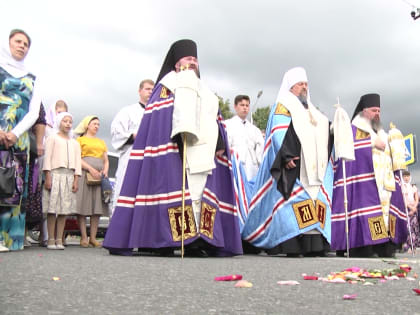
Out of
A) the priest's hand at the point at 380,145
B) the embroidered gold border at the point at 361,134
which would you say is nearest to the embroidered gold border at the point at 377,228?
the priest's hand at the point at 380,145

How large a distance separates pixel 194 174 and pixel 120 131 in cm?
179

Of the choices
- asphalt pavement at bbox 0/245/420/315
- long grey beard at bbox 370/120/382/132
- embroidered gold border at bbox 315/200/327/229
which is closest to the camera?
asphalt pavement at bbox 0/245/420/315

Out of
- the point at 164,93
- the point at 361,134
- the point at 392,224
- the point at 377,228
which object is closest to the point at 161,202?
the point at 164,93

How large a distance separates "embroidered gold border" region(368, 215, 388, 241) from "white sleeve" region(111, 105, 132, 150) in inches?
141

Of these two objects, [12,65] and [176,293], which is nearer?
[176,293]

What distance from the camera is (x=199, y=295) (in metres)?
2.69

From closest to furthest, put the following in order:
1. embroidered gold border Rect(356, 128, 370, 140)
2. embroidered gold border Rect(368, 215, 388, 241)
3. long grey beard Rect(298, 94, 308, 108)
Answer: long grey beard Rect(298, 94, 308, 108)
embroidered gold border Rect(368, 215, 388, 241)
embroidered gold border Rect(356, 128, 370, 140)

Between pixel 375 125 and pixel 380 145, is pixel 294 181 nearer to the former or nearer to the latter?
pixel 380 145

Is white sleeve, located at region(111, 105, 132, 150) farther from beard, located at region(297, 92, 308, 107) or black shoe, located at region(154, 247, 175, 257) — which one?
beard, located at region(297, 92, 308, 107)

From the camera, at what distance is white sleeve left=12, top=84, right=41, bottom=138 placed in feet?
18.9

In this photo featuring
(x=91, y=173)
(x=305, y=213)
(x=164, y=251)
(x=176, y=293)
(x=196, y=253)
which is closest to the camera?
(x=176, y=293)

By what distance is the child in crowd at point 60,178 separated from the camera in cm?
684

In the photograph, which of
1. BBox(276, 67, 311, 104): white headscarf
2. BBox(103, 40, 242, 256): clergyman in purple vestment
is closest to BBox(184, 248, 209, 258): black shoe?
BBox(103, 40, 242, 256): clergyman in purple vestment

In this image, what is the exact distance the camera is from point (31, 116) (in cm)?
596
